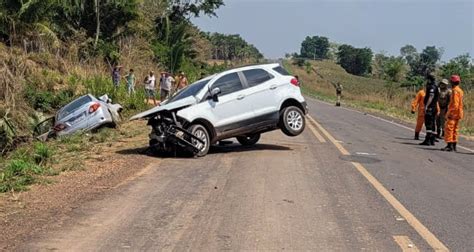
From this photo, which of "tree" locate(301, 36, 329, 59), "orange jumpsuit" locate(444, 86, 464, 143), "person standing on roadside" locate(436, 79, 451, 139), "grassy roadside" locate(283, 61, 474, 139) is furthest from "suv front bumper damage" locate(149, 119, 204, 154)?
"tree" locate(301, 36, 329, 59)

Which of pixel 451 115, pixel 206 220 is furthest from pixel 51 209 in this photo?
pixel 451 115

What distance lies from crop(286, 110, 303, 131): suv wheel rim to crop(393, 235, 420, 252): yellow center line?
767 centimetres

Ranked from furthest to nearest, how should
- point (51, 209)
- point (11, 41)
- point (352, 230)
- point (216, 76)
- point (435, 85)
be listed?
1. point (11, 41)
2. point (435, 85)
3. point (216, 76)
4. point (51, 209)
5. point (352, 230)

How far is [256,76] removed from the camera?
13789 mm

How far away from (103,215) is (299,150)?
23.1ft

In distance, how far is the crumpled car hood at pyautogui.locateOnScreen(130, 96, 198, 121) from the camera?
40.6ft

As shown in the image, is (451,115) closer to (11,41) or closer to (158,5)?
(11,41)

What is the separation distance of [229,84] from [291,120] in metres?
1.70

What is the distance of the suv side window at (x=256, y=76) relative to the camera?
13.7 metres

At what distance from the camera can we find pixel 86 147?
13.8 metres

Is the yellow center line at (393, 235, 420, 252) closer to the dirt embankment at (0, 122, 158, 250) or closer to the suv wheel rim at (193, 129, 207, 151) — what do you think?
the dirt embankment at (0, 122, 158, 250)

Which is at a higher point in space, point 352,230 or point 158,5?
point 158,5

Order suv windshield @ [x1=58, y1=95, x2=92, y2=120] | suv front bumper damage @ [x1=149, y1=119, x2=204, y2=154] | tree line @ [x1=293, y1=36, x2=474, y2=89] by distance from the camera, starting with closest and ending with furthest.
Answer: suv front bumper damage @ [x1=149, y1=119, x2=204, y2=154] → suv windshield @ [x1=58, y1=95, x2=92, y2=120] → tree line @ [x1=293, y1=36, x2=474, y2=89]

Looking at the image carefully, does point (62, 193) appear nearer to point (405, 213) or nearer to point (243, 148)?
point (405, 213)
